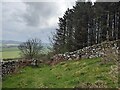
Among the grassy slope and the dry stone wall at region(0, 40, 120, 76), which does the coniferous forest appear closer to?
the dry stone wall at region(0, 40, 120, 76)

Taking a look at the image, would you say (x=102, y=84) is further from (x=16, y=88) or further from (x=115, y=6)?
(x=115, y=6)

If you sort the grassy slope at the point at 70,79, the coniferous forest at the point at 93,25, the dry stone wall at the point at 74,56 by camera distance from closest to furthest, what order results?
1. the grassy slope at the point at 70,79
2. the dry stone wall at the point at 74,56
3. the coniferous forest at the point at 93,25

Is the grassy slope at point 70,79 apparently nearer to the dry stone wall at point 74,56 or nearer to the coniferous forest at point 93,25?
the dry stone wall at point 74,56

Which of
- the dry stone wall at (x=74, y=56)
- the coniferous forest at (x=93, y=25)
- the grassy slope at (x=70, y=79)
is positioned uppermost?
the coniferous forest at (x=93, y=25)

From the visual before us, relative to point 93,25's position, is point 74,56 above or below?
below

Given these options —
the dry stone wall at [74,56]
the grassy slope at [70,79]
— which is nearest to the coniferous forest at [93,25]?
the dry stone wall at [74,56]

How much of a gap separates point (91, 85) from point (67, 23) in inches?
1772

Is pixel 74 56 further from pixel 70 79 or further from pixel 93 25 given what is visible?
pixel 93 25

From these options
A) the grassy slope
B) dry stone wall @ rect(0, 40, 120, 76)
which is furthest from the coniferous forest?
the grassy slope

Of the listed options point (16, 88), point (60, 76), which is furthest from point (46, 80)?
point (16, 88)

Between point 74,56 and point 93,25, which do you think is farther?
point 93,25

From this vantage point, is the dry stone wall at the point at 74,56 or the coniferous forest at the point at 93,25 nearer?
the dry stone wall at the point at 74,56

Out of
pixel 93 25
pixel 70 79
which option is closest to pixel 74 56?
pixel 70 79

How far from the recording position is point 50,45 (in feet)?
242
